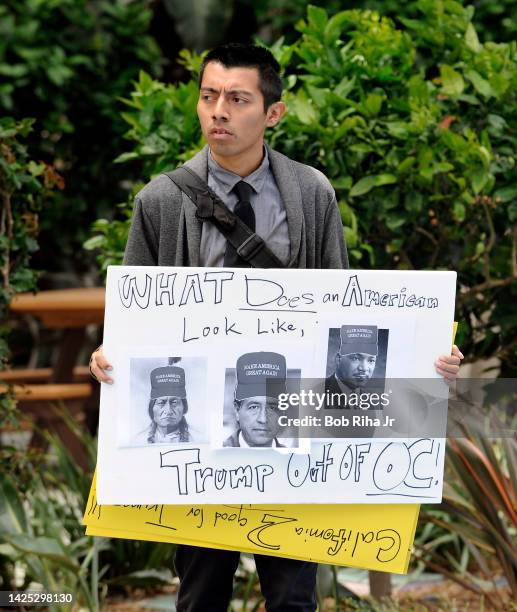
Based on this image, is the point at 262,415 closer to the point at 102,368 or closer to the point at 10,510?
the point at 102,368

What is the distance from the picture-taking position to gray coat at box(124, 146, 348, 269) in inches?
115

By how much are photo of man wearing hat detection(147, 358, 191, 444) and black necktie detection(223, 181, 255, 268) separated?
0.30m

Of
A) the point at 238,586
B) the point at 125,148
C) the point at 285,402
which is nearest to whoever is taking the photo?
the point at 285,402

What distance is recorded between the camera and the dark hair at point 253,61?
2879 millimetres

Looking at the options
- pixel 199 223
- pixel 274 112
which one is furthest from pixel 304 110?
pixel 199 223

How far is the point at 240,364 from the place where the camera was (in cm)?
279

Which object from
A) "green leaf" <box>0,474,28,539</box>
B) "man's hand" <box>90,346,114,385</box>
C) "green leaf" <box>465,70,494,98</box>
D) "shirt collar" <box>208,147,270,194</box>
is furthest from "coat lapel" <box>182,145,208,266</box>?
"green leaf" <box>0,474,28,539</box>

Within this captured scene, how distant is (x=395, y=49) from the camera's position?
3.97m

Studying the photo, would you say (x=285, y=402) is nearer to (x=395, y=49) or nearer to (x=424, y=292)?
(x=424, y=292)

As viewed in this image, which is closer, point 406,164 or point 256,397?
point 256,397

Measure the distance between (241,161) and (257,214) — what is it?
0.46 feet

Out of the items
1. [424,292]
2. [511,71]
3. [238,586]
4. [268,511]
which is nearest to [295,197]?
[424,292]

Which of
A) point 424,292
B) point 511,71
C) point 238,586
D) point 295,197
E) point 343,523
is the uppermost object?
point 511,71

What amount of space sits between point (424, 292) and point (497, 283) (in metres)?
1.24
